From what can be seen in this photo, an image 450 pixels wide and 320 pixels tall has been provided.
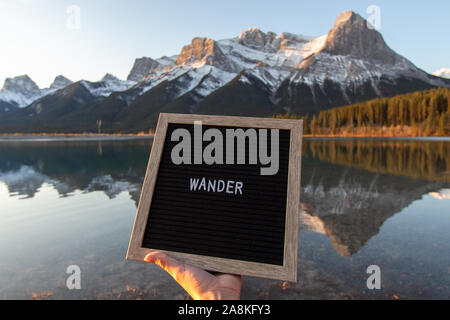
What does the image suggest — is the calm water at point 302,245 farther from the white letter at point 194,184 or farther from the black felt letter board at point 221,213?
the white letter at point 194,184

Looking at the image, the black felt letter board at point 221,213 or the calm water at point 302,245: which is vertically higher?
the black felt letter board at point 221,213

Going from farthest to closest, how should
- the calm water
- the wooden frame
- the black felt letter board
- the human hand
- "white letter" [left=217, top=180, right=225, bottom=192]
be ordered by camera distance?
the calm water
"white letter" [left=217, top=180, right=225, bottom=192]
the black felt letter board
the wooden frame
the human hand

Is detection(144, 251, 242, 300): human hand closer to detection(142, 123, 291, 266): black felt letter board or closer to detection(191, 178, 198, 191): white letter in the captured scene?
detection(142, 123, 291, 266): black felt letter board

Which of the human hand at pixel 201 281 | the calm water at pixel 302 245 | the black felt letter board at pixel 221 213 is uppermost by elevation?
the black felt letter board at pixel 221 213

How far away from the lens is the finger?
8.88 ft

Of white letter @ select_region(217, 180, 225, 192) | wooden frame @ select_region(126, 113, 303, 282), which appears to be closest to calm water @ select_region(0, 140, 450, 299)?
wooden frame @ select_region(126, 113, 303, 282)

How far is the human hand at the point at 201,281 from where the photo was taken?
2535 millimetres

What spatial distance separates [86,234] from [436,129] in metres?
105

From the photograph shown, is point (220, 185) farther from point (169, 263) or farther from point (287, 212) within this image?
point (169, 263)

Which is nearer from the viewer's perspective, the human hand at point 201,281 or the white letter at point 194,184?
the human hand at point 201,281

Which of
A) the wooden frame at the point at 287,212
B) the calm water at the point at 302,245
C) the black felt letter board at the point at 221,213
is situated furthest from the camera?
the calm water at the point at 302,245

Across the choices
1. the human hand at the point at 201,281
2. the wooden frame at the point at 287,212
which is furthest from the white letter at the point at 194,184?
the human hand at the point at 201,281

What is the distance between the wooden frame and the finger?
9 centimetres
